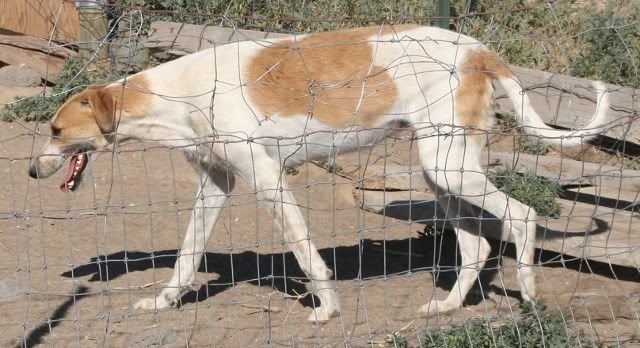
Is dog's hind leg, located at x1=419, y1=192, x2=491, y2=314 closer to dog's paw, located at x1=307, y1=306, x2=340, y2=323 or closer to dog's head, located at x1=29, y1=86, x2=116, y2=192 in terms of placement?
dog's paw, located at x1=307, y1=306, x2=340, y2=323

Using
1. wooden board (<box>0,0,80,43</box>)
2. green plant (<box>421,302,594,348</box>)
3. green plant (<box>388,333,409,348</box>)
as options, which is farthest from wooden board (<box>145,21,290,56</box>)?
green plant (<box>421,302,594,348</box>)

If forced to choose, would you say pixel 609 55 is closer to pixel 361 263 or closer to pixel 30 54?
pixel 361 263

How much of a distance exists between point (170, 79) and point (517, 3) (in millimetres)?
5418

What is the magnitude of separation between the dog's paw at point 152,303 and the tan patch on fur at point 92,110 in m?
0.86

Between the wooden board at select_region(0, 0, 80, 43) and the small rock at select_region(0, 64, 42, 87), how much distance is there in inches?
28.7

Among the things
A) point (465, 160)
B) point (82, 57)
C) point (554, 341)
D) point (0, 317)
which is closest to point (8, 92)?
point (82, 57)

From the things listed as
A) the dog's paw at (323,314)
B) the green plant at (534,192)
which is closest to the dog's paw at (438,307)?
the dog's paw at (323,314)

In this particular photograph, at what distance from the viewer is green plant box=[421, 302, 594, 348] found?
14.0ft

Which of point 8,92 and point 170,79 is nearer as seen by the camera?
point 170,79

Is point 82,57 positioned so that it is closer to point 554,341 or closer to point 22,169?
point 22,169

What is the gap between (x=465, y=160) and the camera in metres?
5.00

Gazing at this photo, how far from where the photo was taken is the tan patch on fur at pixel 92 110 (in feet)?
17.1

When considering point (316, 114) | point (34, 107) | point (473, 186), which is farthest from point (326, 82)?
point (34, 107)

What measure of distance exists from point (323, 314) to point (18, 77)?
200 inches
